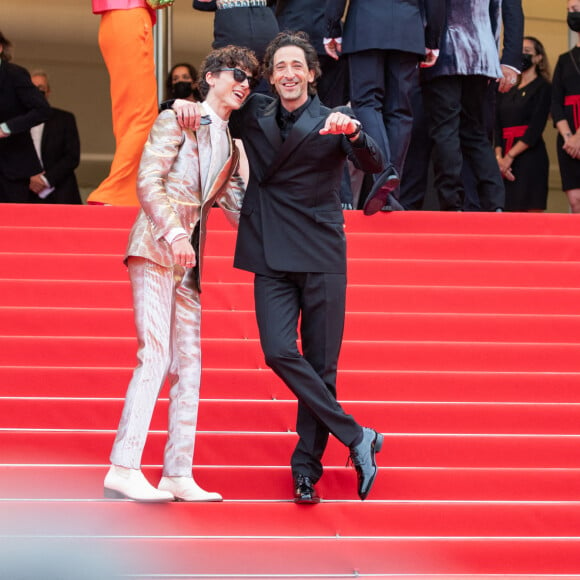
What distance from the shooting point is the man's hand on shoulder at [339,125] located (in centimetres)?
399

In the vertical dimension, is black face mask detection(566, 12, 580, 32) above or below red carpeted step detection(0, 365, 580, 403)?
above

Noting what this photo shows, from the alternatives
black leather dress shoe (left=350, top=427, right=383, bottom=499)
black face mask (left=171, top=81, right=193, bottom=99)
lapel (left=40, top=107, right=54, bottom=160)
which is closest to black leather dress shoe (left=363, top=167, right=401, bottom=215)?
black leather dress shoe (left=350, top=427, right=383, bottom=499)

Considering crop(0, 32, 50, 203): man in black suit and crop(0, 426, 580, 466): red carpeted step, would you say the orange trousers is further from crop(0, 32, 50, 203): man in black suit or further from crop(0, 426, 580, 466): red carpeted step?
crop(0, 426, 580, 466): red carpeted step

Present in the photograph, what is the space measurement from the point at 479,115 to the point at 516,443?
9.68 feet

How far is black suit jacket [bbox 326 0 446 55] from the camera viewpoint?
21.1 feet

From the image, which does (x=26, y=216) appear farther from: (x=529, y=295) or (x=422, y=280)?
(x=529, y=295)

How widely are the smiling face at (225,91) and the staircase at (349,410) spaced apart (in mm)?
1308

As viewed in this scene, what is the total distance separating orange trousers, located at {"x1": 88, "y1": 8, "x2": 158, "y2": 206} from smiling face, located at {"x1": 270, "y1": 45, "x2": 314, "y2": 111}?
284cm

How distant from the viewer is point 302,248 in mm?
4250

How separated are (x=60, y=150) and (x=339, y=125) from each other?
16.2 feet

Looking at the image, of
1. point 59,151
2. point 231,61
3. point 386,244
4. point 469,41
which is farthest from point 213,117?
point 59,151

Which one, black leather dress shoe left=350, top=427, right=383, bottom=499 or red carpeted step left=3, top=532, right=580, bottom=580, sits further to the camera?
black leather dress shoe left=350, top=427, right=383, bottom=499

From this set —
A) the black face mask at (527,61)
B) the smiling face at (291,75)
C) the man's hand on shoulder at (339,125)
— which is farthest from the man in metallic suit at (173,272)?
→ the black face mask at (527,61)

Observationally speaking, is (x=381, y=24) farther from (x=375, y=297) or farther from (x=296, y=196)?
(x=296, y=196)
